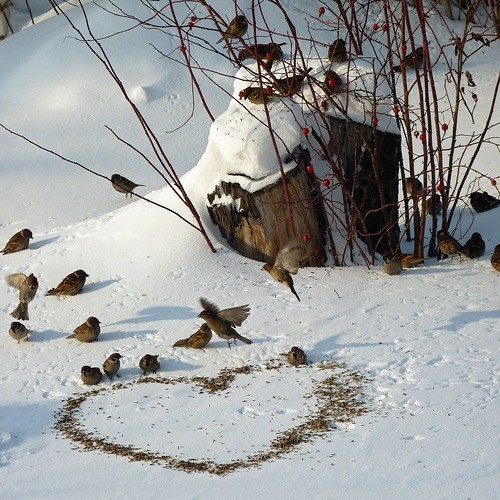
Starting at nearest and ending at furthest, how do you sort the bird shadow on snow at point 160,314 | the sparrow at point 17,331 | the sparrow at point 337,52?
1. the sparrow at point 17,331
2. the bird shadow on snow at point 160,314
3. the sparrow at point 337,52

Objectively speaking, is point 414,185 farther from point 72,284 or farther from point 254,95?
point 72,284

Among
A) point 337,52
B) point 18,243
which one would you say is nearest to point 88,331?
point 18,243

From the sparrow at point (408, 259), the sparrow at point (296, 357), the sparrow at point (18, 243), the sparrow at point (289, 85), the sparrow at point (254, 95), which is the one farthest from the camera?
the sparrow at point (18, 243)

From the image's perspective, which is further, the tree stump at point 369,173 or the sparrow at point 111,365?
the tree stump at point 369,173

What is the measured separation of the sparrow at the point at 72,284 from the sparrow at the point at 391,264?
215 cm

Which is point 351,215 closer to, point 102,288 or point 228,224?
point 228,224

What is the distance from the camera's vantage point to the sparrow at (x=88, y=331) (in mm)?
6320

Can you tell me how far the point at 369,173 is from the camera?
24.6 ft

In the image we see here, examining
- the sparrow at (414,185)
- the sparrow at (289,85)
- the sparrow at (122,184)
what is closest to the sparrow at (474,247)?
the sparrow at (414,185)

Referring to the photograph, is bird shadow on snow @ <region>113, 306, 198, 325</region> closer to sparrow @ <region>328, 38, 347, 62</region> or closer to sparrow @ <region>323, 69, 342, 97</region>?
sparrow @ <region>323, 69, 342, 97</region>

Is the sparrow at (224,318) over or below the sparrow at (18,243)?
below

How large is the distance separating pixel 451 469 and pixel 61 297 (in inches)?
147

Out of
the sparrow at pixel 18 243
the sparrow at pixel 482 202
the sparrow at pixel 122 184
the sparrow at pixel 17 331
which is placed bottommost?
the sparrow at pixel 17 331

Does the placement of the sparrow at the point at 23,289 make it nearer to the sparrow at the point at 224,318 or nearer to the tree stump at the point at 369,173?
the sparrow at the point at 224,318
